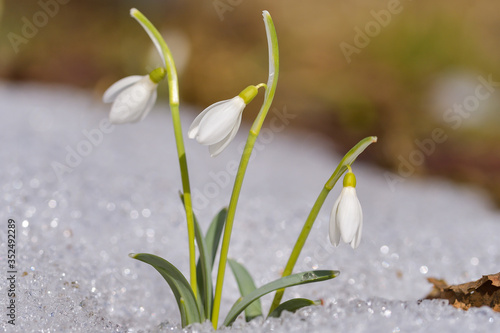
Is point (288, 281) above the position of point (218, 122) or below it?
below

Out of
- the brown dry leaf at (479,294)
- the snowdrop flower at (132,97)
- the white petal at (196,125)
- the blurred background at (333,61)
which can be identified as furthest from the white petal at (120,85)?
the blurred background at (333,61)

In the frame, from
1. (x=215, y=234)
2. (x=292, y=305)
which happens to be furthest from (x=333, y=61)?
(x=292, y=305)

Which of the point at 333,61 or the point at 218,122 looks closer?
the point at 218,122

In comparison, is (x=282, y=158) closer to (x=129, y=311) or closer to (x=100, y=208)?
(x=100, y=208)

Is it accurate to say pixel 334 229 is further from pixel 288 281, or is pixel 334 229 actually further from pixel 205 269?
pixel 205 269

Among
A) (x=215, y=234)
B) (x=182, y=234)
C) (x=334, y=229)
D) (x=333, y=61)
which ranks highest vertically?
(x=333, y=61)

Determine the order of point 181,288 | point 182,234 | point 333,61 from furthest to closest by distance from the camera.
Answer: point 333,61 < point 182,234 < point 181,288
